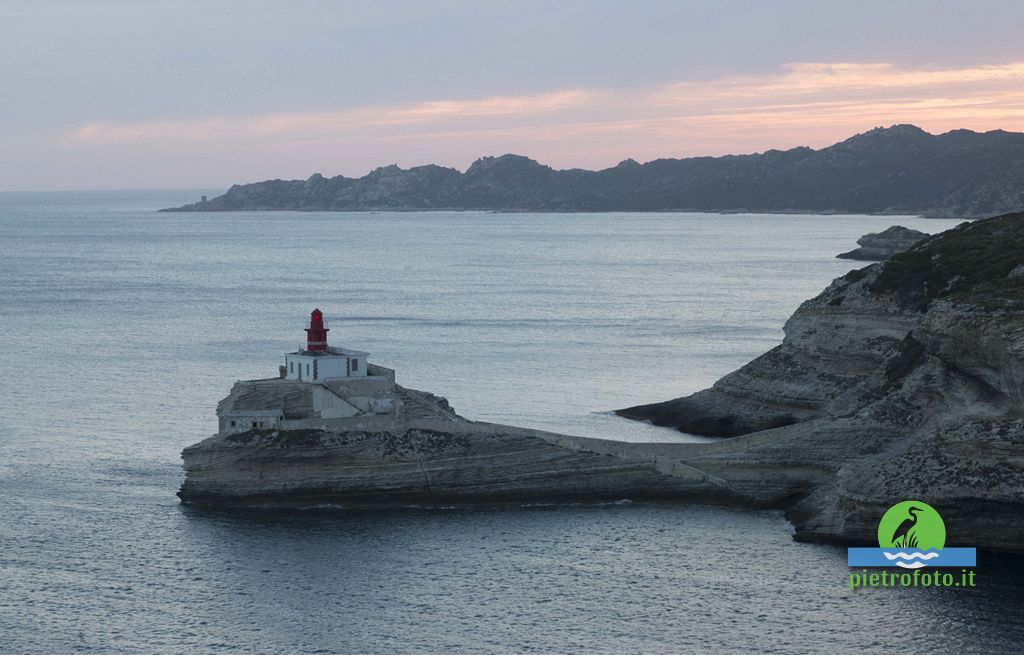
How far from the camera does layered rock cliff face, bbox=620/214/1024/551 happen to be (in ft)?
148

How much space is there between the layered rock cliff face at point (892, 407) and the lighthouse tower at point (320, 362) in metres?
13.2

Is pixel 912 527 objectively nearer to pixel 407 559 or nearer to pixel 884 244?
pixel 407 559

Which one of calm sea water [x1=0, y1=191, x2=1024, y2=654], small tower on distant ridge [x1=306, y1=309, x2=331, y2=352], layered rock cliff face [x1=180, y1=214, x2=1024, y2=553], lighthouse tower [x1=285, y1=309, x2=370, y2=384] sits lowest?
calm sea water [x1=0, y1=191, x2=1024, y2=654]

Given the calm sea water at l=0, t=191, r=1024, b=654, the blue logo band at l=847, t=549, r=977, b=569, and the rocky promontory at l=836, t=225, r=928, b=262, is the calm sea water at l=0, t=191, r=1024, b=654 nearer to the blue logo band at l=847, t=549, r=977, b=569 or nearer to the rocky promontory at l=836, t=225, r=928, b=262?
the blue logo band at l=847, t=549, r=977, b=569

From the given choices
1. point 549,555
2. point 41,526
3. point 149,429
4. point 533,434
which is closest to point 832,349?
point 533,434

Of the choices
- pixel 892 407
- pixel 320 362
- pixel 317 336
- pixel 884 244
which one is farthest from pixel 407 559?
pixel 884 244

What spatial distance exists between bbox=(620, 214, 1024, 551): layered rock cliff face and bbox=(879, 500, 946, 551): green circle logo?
1.18 feet

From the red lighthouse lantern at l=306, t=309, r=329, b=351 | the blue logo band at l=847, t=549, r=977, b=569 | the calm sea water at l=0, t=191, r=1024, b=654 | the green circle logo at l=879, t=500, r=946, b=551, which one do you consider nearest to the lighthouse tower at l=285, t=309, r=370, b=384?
the red lighthouse lantern at l=306, t=309, r=329, b=351

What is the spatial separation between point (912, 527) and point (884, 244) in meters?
136

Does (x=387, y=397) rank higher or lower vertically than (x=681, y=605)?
higher

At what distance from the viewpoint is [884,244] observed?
6905 inches

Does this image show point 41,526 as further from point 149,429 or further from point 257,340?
point 257,340

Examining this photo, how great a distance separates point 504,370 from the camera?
80938 millimetres

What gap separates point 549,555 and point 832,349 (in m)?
26.0
